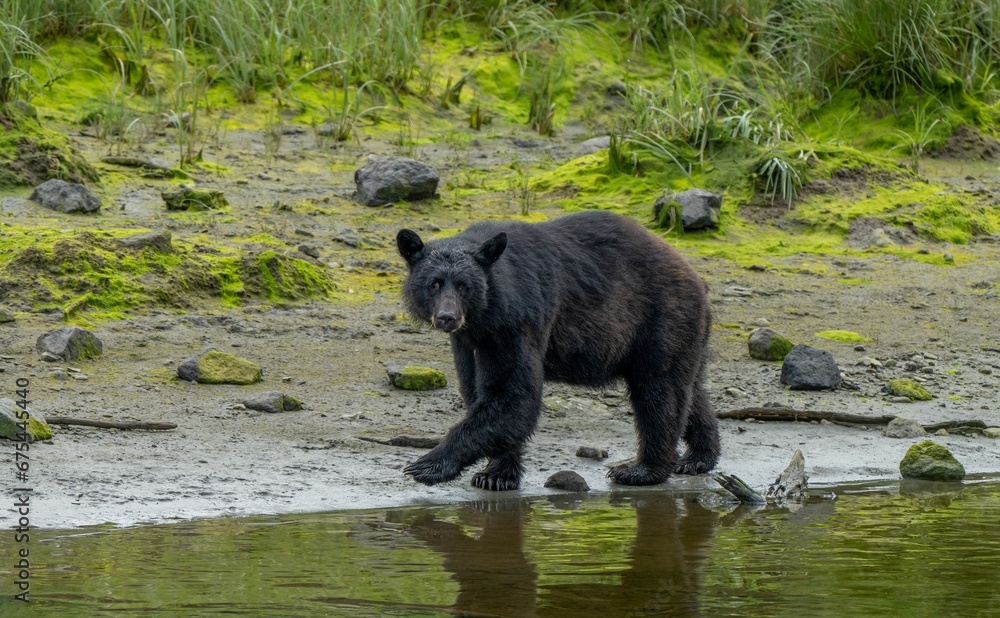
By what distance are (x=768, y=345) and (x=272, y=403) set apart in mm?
3541

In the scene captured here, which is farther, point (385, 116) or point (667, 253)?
point (385, 116)

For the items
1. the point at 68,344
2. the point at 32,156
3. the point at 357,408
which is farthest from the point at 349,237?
the point at 68,344

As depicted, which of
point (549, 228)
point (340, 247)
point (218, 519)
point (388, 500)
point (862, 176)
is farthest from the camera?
point (862, 176)

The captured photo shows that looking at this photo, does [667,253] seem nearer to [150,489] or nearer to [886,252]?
[150,489]

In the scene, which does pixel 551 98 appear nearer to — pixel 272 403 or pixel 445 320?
pixel 272 403

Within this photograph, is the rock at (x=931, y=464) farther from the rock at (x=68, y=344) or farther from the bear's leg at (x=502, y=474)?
the rock at (x=68, y=344)

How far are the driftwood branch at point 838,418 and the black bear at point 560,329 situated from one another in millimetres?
716

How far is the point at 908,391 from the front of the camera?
876 centimetres

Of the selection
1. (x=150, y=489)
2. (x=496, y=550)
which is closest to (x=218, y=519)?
(x=150, y=489)

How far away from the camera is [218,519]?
605 centimetres

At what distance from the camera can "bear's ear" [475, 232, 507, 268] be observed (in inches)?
261

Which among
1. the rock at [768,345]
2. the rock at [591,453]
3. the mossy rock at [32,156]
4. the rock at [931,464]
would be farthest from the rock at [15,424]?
the rock at [768,345]

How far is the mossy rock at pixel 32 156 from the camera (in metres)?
10.5

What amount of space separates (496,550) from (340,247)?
17.0ft
